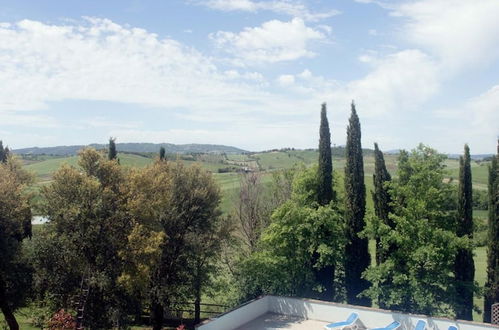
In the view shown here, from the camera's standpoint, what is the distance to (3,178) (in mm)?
18250

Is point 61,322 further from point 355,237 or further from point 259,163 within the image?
point 259,163

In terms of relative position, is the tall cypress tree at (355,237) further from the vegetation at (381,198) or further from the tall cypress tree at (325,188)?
the tall cypress tree at (325,188)

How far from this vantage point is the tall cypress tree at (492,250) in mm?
19875

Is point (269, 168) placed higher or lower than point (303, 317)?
higher

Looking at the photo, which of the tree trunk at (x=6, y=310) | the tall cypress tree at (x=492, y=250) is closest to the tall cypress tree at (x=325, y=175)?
the tall cypress tree at (x=492, y=250)

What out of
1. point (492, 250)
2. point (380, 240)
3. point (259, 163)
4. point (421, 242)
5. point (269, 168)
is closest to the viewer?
point (421, 242)

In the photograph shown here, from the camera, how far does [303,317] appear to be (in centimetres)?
1883

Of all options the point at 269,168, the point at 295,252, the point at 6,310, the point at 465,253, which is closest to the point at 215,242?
the point at 295,252

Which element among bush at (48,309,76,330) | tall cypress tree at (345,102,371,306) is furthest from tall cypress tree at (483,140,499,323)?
bush at (48,309,76,330)

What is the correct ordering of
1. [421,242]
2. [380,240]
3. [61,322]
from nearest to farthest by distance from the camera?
[61,322]
[421,242]
[380,240]

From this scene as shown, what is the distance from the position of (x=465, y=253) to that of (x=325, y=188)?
727 cm

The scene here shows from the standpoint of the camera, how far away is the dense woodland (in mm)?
16703

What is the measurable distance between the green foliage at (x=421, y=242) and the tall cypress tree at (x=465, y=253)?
50.2 inches

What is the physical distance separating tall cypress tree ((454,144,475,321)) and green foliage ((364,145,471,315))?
127 centimetres
